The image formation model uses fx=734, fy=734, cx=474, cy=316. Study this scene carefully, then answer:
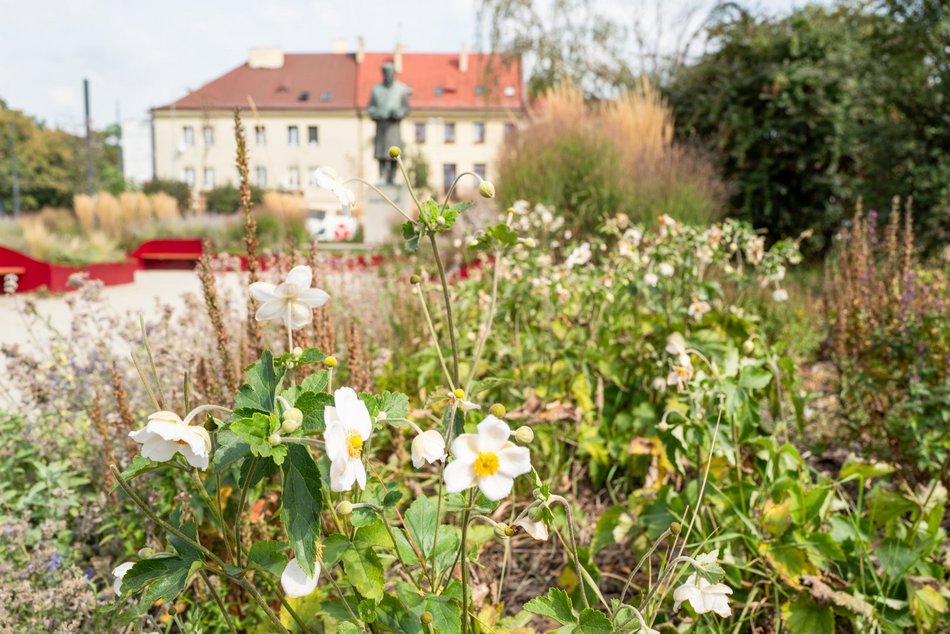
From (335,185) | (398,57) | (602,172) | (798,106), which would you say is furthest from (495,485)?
(398,57)

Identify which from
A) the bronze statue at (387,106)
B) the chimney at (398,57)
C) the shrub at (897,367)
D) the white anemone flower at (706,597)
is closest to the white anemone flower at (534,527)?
the white anemone flower at (706,597)

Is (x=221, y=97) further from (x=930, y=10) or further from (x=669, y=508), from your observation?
(x=669, y=508)

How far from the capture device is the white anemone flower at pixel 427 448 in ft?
2.87

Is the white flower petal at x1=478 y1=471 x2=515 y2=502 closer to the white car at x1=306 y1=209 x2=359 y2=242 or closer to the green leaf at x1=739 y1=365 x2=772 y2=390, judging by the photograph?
the white car at x1=306 y1=209 x2=359 y2=242

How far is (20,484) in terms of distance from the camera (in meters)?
2.29

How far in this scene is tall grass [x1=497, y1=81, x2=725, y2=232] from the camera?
20.0 ft

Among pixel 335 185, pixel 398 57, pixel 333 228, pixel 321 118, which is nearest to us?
pixel 335 185

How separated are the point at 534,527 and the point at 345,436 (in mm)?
304

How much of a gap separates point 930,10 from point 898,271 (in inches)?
197

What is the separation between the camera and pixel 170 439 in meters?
0.82

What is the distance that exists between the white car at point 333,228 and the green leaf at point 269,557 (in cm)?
48

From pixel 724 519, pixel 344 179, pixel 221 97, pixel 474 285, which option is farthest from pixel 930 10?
pixel 221 97

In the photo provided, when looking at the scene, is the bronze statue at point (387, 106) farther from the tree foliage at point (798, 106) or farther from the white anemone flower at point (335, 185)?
the white anemone flower at point (335, 185)

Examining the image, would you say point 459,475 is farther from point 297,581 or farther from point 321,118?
point 321,118
